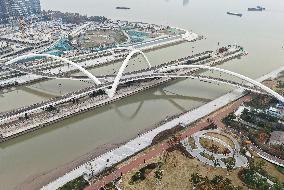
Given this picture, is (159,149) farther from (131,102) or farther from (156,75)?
(156,75)

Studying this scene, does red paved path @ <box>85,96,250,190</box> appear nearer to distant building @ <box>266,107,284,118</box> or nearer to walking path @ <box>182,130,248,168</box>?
walking path @ <box>182,130,248,168</box>

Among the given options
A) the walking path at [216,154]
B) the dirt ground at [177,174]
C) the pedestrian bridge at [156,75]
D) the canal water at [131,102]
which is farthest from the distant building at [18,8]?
the dirt ground at [177,174]

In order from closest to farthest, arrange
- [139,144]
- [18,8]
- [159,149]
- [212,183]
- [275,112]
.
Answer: [212,183] < [159,149] < [139,144] < [275,112] < [18,8]

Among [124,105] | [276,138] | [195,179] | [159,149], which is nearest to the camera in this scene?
[195,179]

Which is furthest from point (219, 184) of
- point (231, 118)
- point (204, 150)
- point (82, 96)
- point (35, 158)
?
point (82, 96)

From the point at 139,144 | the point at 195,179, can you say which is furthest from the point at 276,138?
the point at 139,144
